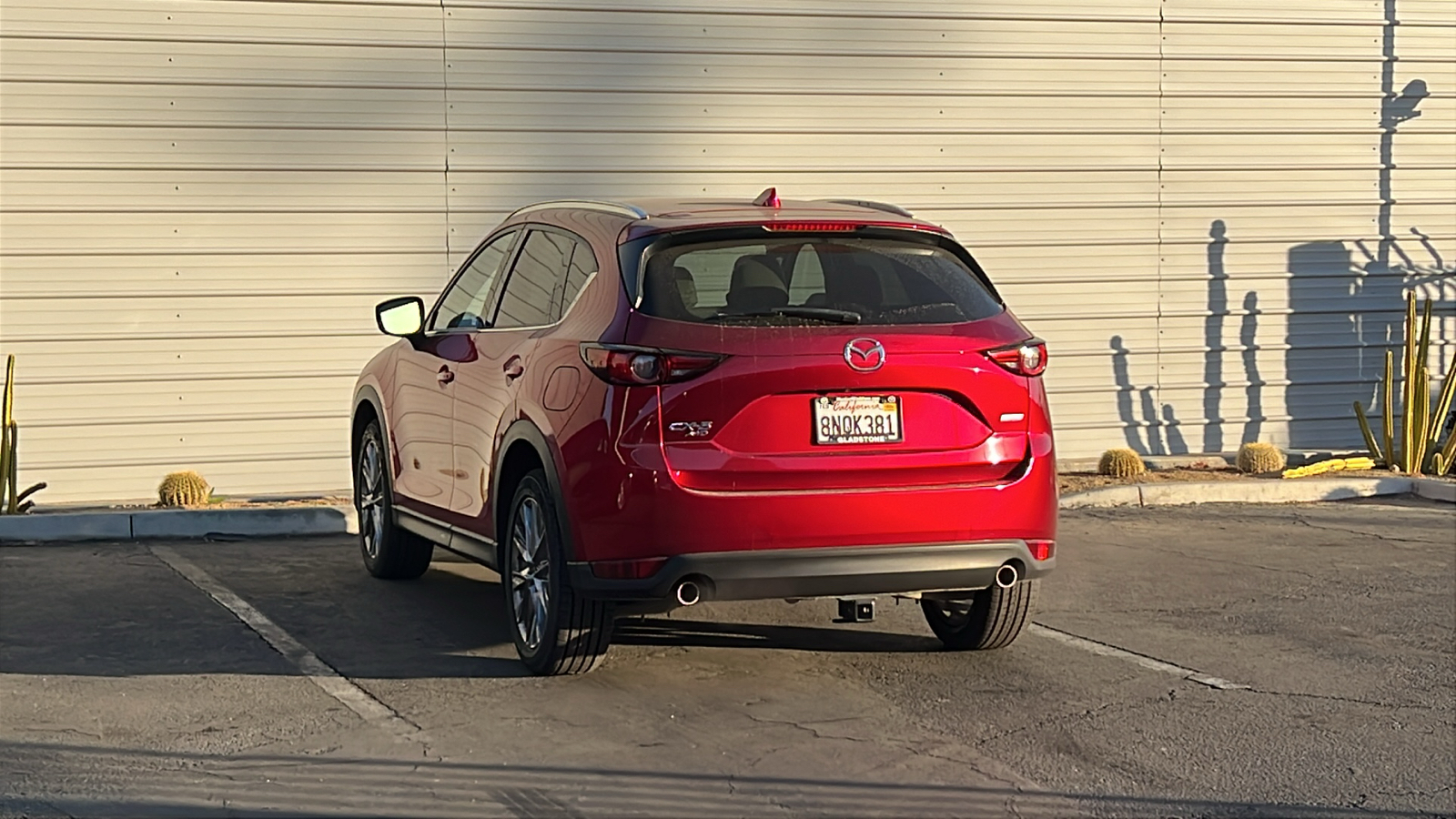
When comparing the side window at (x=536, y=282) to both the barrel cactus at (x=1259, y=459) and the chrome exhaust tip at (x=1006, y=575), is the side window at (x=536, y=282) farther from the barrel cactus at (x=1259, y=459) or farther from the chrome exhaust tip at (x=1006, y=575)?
the barrel cactus at (x=1259, y=459)

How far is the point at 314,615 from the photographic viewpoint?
7941 millimetres

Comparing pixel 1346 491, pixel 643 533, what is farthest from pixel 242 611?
pixel 1346 491

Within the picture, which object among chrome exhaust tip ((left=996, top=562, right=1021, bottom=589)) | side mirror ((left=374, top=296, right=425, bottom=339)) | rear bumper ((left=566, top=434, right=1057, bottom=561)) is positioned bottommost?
chrome exhaust tip ((left=996, top=562, right=1021, bottom=589))

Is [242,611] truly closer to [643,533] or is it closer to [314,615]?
[314,615]

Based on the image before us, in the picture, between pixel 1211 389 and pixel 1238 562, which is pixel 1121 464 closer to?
pixel 1211 389

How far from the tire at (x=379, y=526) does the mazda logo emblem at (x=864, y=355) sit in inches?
115

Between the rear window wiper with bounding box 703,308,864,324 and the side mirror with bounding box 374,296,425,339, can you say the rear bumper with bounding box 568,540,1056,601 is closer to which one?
the rear window wiper with bounding box 703,308,864,324

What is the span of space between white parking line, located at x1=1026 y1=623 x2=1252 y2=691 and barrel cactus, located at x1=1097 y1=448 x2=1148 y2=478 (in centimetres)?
496

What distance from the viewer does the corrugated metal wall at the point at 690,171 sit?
Result: 1160 centimetres

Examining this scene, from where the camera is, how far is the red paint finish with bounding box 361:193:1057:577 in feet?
20.2

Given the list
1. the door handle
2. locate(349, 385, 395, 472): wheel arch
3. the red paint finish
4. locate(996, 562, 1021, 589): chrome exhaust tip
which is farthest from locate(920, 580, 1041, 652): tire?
locate(349, 385, 395, 472): wheel arch

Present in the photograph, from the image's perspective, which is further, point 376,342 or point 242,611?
point 376,342

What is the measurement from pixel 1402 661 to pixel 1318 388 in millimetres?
7413

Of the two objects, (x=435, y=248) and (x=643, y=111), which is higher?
(x=643, y=111)
